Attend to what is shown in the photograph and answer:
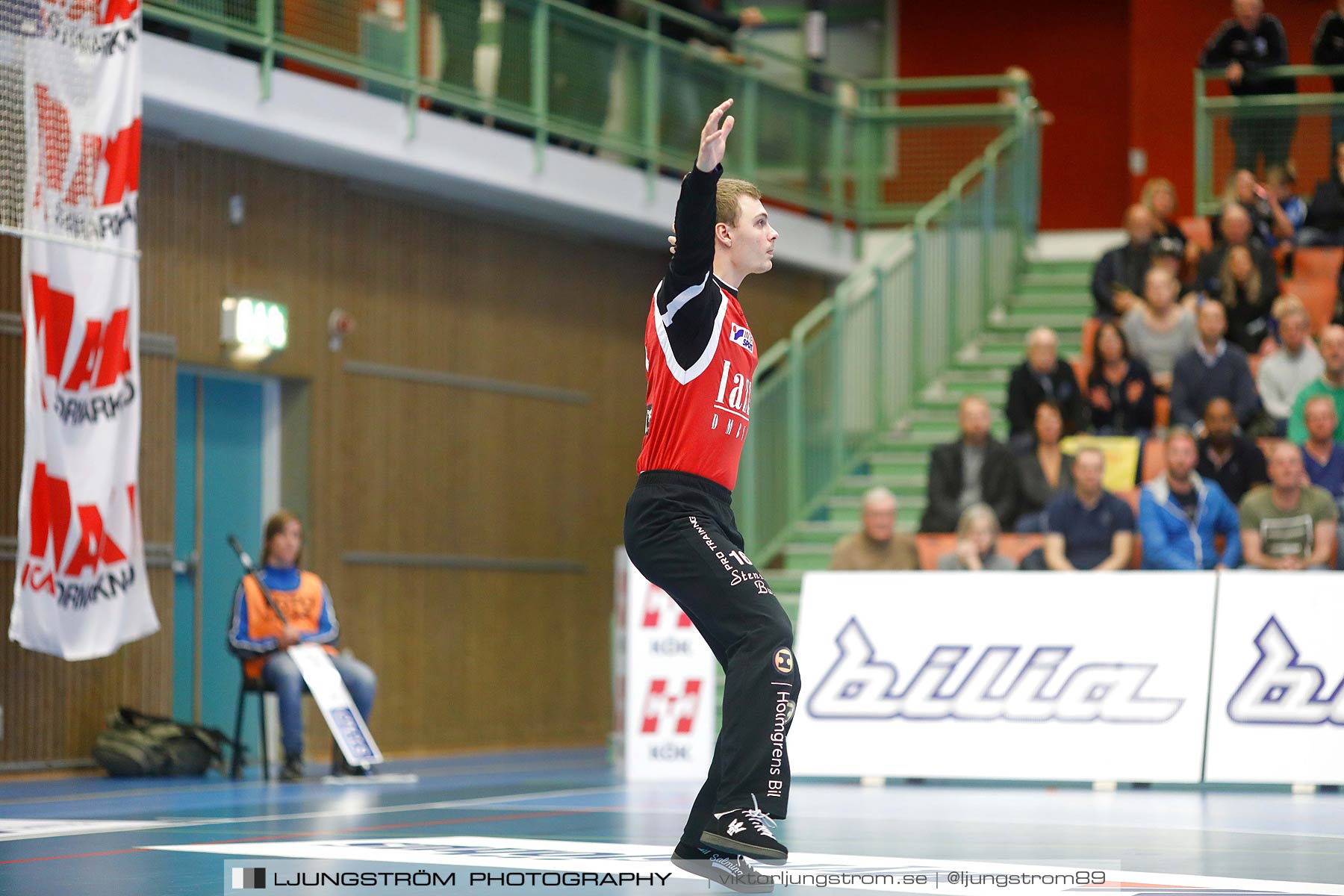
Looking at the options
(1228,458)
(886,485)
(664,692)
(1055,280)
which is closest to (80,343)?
(664,692)

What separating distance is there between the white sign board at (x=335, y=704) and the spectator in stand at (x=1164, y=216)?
7.90 metres

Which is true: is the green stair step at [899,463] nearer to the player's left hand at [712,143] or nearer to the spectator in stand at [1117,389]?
the spectator in stand at [1117,389]

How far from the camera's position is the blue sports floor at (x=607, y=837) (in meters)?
5.53

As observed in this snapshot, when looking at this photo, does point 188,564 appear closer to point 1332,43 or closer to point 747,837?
point 747,837

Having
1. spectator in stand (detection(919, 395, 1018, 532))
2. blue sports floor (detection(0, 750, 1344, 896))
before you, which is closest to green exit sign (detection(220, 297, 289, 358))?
blue sports floor (detection(0, 750, 1344, 896))

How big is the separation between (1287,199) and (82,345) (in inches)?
396

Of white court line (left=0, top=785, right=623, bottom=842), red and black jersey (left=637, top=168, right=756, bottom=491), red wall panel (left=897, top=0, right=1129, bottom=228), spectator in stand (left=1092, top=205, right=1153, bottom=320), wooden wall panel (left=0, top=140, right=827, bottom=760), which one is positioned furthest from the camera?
red wall panel (left=897, top=0, right=1129, bottom=228)

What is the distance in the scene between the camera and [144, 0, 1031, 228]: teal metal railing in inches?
496

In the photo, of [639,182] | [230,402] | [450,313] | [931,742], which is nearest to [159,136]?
[230,402]

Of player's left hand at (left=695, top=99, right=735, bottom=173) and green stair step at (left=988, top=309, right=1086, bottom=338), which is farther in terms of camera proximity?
green stair step at (left=988, top=309, right=1086, bottom=338)

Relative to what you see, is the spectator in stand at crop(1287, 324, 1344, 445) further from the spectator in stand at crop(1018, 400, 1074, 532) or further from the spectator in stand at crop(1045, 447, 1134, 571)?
the spectator in stand at crop(1045, 447, 1134, 571)

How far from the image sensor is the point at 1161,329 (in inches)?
568

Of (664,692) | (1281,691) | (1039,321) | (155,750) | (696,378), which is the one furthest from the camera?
(1039,321)

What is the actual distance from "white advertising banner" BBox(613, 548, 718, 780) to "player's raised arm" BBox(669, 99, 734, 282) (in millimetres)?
6098
